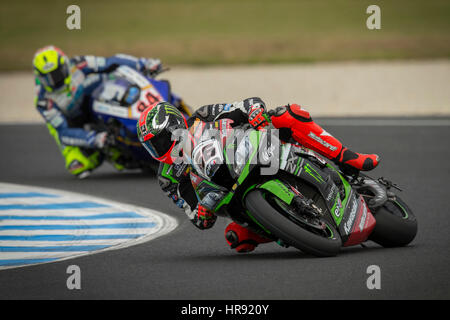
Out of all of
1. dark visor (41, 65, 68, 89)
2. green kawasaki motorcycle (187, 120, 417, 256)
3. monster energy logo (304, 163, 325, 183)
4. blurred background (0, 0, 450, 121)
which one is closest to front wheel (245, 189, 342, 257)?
green kawasaki motorcycle (187, 120, 417, 256)

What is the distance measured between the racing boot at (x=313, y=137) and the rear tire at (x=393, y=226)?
380 millimetres

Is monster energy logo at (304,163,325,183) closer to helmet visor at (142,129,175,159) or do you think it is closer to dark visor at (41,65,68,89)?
helmet visor at (142,129,175,159)

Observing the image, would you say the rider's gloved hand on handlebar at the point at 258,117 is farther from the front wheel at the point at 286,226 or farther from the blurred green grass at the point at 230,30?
the blurred green grass at the point at 230,30

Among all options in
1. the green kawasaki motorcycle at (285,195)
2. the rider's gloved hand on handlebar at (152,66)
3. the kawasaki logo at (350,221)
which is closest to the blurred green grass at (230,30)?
the rider's gloved hand on handlebar at (152,66)

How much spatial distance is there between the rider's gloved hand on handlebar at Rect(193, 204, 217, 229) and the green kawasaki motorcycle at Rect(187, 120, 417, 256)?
12 cm

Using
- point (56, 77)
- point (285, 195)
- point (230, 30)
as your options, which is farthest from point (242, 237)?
point (230, 30)

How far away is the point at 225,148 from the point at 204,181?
37cm

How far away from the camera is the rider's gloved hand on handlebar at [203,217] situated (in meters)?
7.09

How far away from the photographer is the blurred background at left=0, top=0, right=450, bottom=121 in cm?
1945

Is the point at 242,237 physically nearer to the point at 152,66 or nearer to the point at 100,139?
the point at 100,139

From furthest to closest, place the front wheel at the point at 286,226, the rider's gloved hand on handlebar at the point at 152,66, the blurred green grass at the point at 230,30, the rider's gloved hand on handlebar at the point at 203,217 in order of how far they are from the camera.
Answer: the blurred green grass at the point at 230,30
the rider's gloved hand on handlebar at the point at 152,66
the rider's gloved hand on handlebar at the point at 203,217
the front wheel at the point at 286,226

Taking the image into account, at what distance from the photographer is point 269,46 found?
26812 mm
